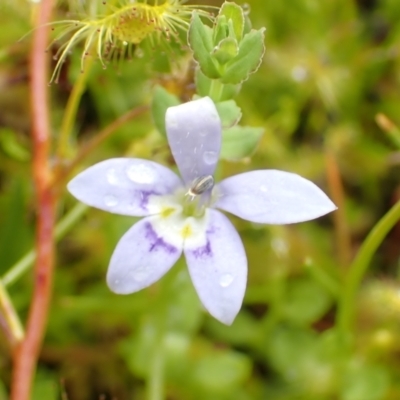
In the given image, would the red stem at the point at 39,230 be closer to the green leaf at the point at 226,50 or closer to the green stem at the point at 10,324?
the green stem at the point at 10,324

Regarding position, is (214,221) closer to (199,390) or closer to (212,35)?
(212,35)

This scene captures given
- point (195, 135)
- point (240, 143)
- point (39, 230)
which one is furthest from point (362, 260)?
point (39, 230)

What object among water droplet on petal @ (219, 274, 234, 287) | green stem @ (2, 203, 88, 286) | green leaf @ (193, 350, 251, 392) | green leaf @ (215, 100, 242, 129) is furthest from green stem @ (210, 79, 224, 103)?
green leaf @ (193, 350, 251, 392)

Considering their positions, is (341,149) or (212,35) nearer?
(212,35)

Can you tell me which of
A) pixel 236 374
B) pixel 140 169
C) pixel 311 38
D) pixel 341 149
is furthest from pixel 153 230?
pixel 311 38

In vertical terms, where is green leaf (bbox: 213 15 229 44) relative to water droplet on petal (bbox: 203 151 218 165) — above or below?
above

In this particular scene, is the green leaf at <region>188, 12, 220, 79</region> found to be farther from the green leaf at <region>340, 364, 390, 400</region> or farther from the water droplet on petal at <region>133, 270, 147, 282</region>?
the green leaf at <region>340, 364, 390, 400</region>
